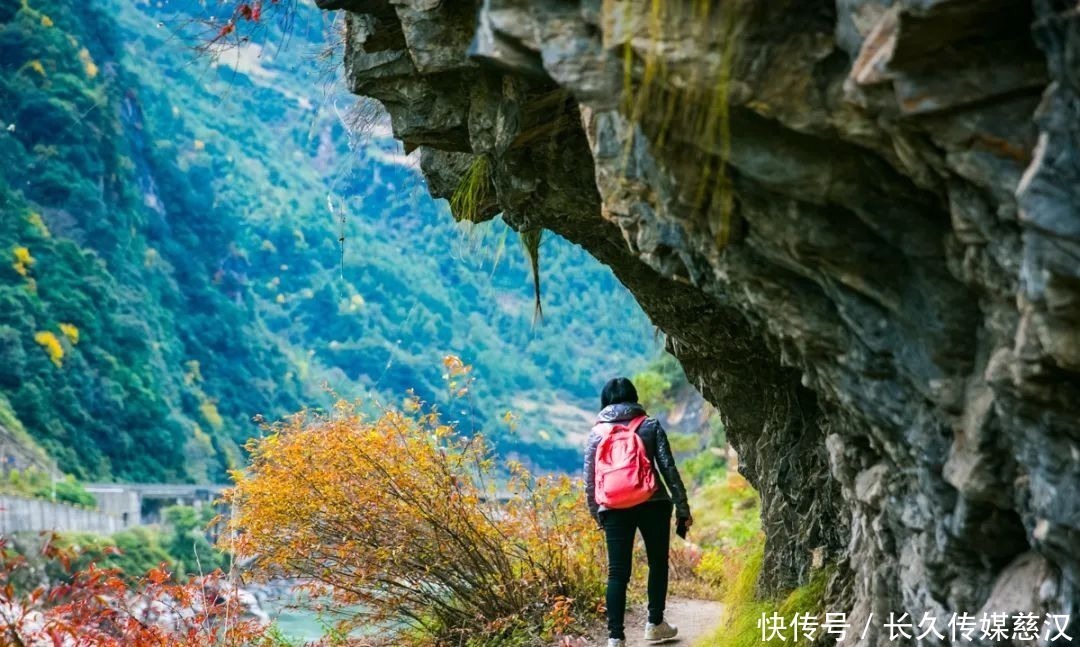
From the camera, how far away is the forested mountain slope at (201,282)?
50375 millimetres

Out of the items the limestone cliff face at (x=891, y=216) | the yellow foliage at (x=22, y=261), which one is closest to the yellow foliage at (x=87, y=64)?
the yellow foliage at (x=22, y=261)

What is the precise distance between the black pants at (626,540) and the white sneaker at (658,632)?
1.92ft

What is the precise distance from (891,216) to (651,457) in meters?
3.64

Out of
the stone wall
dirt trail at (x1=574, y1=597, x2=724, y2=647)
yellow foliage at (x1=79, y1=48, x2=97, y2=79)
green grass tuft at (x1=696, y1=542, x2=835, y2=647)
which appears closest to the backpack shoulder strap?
green grass tuft at (x1=696, y1=542, x2=835, y2=647)

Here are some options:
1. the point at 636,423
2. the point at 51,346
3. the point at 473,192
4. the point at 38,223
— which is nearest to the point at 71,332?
the point at 51,346

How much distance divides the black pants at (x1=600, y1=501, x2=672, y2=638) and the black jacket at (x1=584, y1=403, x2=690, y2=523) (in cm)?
9

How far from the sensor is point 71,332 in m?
50.4

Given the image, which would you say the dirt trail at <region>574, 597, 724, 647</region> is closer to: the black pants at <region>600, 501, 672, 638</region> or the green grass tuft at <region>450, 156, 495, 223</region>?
the black pants at <region>600, 501, 672, 638</region>

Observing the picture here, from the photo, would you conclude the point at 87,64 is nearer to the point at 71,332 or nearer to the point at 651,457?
the point at 71,332

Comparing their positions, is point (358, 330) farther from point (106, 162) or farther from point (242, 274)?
point (106, 162)

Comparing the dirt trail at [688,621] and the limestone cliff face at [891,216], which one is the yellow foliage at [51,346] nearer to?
the dirt trail at [688,621]

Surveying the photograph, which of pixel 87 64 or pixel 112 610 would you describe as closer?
pixel 112 610

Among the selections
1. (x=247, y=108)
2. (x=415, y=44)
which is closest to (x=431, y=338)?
(x=247, y=108)

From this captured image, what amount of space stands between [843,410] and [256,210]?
78.6 m
